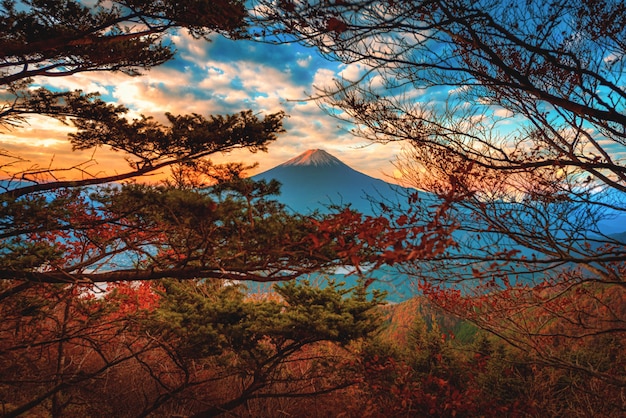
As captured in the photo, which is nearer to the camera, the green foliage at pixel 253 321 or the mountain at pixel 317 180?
the green foliage at pixel 253 321

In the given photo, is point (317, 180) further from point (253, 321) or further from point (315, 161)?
point (253, 321)

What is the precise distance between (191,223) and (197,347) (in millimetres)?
4206

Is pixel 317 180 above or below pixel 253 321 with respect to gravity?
above

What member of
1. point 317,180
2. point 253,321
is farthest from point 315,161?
point 253,321

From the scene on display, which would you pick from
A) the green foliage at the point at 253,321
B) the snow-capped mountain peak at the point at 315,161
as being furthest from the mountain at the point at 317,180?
the green foliage at the point at 253,321

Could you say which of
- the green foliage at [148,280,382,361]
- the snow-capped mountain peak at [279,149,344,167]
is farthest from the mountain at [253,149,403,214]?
the green foliage at [148,280,382,361]

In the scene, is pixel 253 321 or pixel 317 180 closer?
pixel 253 321

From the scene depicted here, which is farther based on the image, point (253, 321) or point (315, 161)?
point (315, 161)

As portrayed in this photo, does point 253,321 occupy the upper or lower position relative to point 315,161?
lower

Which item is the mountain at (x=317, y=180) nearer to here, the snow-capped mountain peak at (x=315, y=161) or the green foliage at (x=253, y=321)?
the snow-capped mountain peak at (x=315, y=161)

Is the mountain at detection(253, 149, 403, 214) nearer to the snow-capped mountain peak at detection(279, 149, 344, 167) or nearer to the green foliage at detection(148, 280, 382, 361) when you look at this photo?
the snow-capped mountain peak at detection(279, 149, 344, 167)

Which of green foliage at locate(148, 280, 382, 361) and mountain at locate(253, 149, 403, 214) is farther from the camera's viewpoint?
mountain at locate(253, 149, 403, 214)

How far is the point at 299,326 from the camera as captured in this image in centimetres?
650

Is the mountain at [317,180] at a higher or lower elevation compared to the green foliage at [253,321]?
higher
